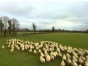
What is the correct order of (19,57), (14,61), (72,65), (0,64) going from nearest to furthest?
(72,65)
(0,64)
(14,61)
(19,57)

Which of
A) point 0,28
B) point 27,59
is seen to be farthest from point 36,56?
point 0,28

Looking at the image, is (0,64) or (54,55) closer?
(0,64)

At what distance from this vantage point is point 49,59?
13875 mm

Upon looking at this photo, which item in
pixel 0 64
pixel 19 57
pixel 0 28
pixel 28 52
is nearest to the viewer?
pixel 0 64

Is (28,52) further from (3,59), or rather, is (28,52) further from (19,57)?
(3,59)

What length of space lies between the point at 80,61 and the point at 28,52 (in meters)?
6.09

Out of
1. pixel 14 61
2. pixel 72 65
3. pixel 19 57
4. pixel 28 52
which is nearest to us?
pixel 72 65

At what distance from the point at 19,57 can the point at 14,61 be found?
1362mm

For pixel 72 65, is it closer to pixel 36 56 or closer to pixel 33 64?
pixel 33 64

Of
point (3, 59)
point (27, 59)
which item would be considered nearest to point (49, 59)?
point (27, 59)

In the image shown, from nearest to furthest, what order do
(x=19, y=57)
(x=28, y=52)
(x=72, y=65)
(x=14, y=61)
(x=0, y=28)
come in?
1. (x=72, y=65)
2. (x=14, y=61)
3. (x=19, y=57)
4. (x=28, y=52)
5. (x=0, y=28)

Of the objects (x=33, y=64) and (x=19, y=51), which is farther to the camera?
(x=19, y=51)

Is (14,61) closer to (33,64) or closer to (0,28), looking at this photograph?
(33,64)

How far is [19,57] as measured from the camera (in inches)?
611
